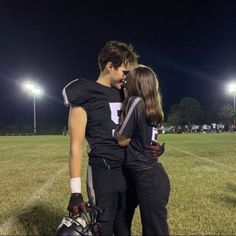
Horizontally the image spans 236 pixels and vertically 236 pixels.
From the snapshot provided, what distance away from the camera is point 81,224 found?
3.80 metres

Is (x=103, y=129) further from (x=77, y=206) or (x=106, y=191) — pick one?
(x=77, y=206)

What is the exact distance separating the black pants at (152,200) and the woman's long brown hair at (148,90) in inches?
16.9

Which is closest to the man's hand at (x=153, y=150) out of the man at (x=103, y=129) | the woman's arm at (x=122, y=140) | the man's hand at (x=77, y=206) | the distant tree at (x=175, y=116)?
the man at (x=103, y=129)

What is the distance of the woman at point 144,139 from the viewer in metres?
3.85

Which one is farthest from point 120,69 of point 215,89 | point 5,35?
point 215,89

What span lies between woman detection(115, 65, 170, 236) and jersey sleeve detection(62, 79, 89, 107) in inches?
13.3

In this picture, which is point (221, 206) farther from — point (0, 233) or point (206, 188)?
point (0, 233)

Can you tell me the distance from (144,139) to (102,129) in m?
0.39

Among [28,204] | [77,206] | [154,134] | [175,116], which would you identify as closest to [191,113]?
[175,116]

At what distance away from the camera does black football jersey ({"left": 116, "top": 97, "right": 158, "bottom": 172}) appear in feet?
12.6

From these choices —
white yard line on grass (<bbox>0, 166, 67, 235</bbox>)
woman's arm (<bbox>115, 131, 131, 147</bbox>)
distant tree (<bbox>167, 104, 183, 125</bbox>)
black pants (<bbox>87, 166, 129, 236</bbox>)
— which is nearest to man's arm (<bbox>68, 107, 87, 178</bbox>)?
black pants (<bbox>87, 166, 129, 236</bbox>)

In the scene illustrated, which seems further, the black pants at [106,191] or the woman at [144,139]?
the black pants at [106,191]

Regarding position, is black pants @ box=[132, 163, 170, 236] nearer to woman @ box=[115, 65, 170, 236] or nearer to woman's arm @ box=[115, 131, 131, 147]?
woman @ box=[115, 65, 170, 236]

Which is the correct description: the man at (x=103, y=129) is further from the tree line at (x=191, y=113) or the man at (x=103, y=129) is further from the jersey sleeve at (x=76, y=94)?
the tree line at (x=191, y=113)
